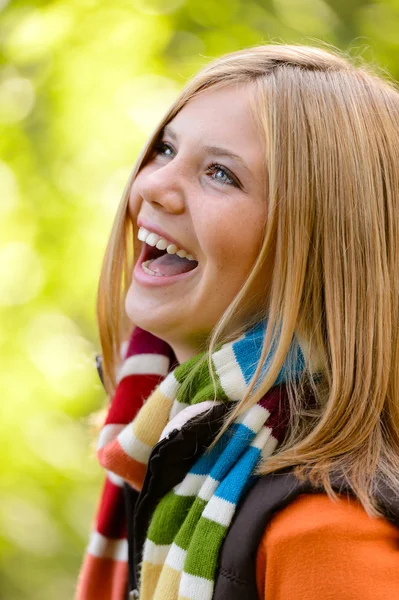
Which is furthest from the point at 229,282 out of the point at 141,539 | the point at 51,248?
the point at 51,248

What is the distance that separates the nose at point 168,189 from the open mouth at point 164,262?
96mm

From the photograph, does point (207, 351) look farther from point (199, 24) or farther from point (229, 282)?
point (199, 24)

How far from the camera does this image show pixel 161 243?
1.81 metres

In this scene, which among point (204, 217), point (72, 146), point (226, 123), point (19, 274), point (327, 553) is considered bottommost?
point (327, 553)

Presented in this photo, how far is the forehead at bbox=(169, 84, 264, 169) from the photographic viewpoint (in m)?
1.71

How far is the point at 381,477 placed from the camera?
1.47 m

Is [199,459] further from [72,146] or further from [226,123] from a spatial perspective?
[72,146]

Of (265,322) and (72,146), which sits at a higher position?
(72,146)

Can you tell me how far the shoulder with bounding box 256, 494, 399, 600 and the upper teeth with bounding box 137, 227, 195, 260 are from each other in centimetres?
62

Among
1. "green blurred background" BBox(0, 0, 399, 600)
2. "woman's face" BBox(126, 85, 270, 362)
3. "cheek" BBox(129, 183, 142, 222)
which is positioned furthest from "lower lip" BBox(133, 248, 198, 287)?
"green blurred background" BBox(0, 0, 399, 600)

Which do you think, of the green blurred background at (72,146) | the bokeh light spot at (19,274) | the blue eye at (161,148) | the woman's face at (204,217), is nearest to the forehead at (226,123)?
the woman's face at (204,217)

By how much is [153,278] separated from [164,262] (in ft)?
0.20

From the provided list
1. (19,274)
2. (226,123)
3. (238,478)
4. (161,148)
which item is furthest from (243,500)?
(19,274)

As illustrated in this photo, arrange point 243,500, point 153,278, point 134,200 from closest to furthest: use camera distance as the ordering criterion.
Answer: point 243,500
point 153,278
point 134,200
